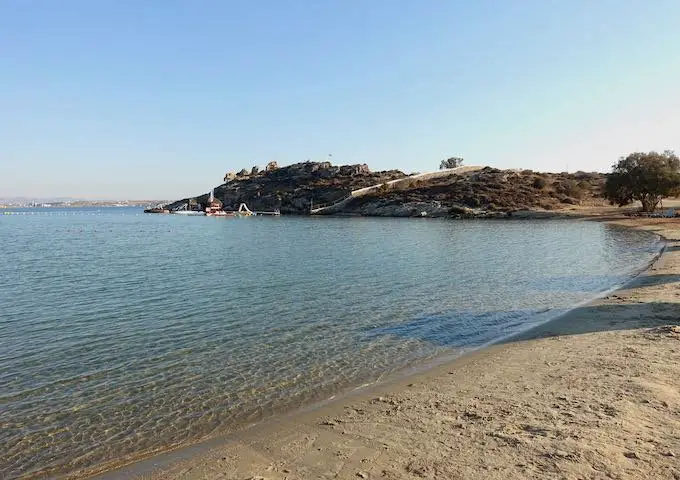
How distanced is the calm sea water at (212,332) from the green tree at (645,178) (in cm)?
4800

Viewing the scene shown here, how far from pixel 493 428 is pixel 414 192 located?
5150 inches

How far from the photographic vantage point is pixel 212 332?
1475 centimetres

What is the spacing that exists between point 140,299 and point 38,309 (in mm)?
3596

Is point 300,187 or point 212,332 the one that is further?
point 300,187

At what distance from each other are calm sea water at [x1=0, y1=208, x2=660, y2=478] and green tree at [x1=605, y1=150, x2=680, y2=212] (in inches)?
1890

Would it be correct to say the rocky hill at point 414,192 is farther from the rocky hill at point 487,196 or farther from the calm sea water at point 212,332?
the calm sea water at point 212,332

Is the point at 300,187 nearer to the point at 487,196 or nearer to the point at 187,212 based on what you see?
the point at 187,212

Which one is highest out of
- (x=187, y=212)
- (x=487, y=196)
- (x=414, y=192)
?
(x=414, y=192)

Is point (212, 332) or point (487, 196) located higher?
point (487, 196)

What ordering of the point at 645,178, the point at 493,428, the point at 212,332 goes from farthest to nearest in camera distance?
the point at 645,178
the point at 212,332
the point at 493,428

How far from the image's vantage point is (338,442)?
7.48 metres

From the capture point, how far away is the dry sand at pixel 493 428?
6293mm

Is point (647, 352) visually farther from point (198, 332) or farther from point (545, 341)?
point (198, 332)

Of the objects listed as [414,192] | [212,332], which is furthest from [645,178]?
[212,332]
